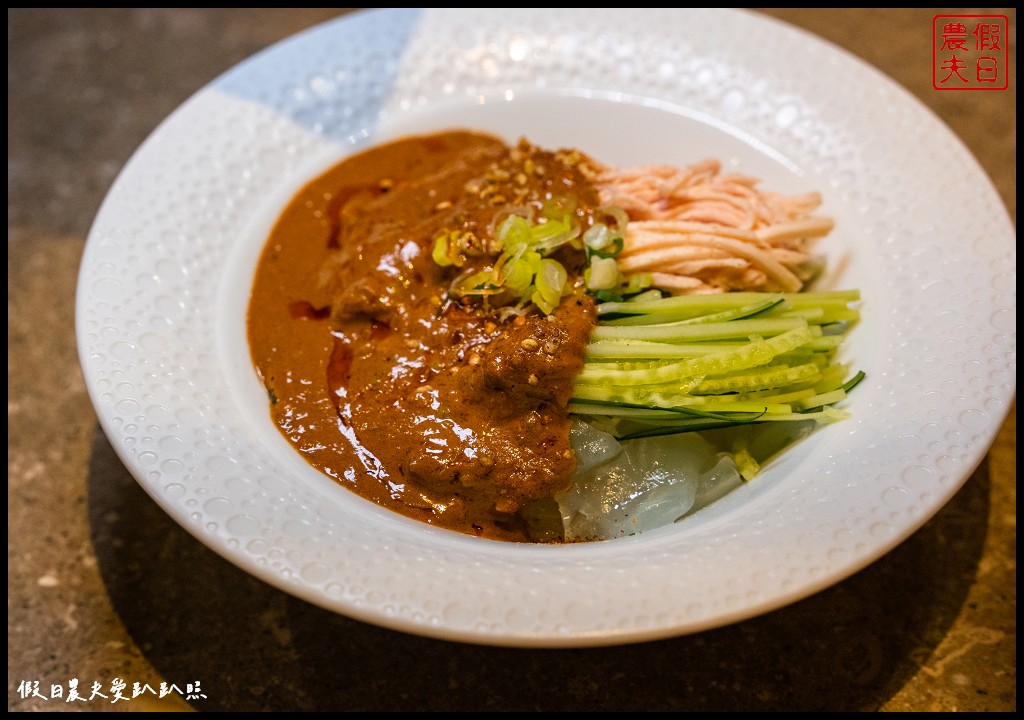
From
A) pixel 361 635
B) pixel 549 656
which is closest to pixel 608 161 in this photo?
pixel 549 656

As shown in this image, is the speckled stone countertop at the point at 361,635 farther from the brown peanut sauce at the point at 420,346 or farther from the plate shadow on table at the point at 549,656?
the brown peanut sauce at the point at 420,346

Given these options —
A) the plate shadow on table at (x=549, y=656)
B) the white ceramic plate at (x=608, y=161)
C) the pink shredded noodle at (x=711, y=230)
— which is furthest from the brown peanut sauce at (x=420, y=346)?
the plate shadow on table at (x=549, y=656)

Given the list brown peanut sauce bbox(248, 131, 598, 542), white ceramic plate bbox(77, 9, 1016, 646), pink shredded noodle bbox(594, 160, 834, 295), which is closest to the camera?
white ceramic plate bbox(77, 9, 1016, 646)

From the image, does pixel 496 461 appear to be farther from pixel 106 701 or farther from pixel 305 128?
pixel 305 128

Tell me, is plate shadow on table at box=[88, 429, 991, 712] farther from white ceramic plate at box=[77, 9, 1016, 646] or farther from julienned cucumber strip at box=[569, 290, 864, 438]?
julienned cucumber strip at box=[569, 290, 864, 438]

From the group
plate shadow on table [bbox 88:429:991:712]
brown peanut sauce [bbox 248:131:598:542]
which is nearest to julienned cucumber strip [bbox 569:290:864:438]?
brown peanut sauce [bbox 248:131:598:542]

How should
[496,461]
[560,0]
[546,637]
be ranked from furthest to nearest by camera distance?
1. [560,0]
2. [496,461]
3. [546,637]

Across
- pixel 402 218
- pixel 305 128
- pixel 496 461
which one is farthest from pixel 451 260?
pixel 305 128
